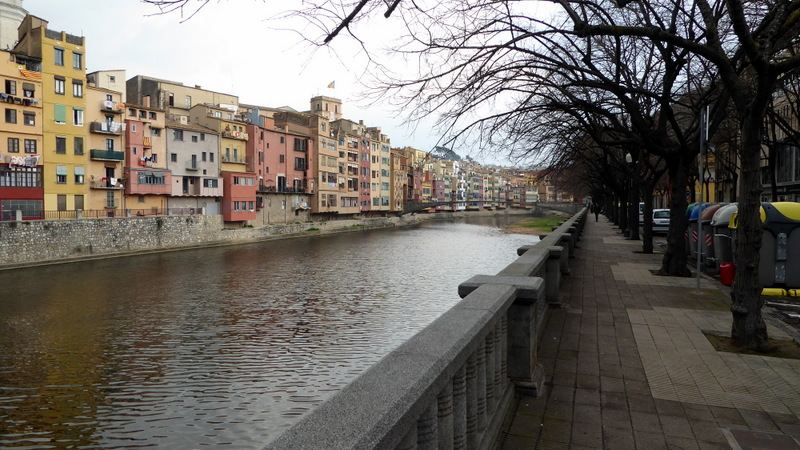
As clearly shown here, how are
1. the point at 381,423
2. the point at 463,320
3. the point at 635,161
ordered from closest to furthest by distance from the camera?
the point at 381,423
the point at 463,320
the point at 635,161

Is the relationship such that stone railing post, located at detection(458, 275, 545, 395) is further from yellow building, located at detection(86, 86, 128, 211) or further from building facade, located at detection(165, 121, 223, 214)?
building facade, located at detection(165, 121, 223, 214)

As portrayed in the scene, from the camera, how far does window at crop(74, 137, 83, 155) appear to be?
142 feet

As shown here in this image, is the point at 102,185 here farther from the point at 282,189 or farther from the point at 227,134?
the point at 282,189

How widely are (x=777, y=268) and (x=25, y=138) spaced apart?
46499 millimetres

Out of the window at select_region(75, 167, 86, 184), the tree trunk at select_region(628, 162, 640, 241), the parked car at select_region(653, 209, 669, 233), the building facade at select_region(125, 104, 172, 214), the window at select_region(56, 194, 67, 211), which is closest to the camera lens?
the tree trunk at select_region(628, 162, 640, 241)

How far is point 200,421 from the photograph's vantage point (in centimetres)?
1086

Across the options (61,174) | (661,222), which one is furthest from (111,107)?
(661,222)

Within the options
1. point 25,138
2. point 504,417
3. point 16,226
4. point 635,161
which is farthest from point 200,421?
point 25,138

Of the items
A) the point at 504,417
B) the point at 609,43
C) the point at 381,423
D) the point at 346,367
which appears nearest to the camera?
the point at 381,423

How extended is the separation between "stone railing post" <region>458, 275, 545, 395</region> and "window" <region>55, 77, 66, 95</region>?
155 ft

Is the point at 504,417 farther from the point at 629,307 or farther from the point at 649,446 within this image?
the point at 629,307

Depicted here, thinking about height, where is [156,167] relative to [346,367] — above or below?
above

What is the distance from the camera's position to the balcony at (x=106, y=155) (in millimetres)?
44656

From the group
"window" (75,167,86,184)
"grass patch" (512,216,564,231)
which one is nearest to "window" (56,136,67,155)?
"window" (75,167,86,184)
